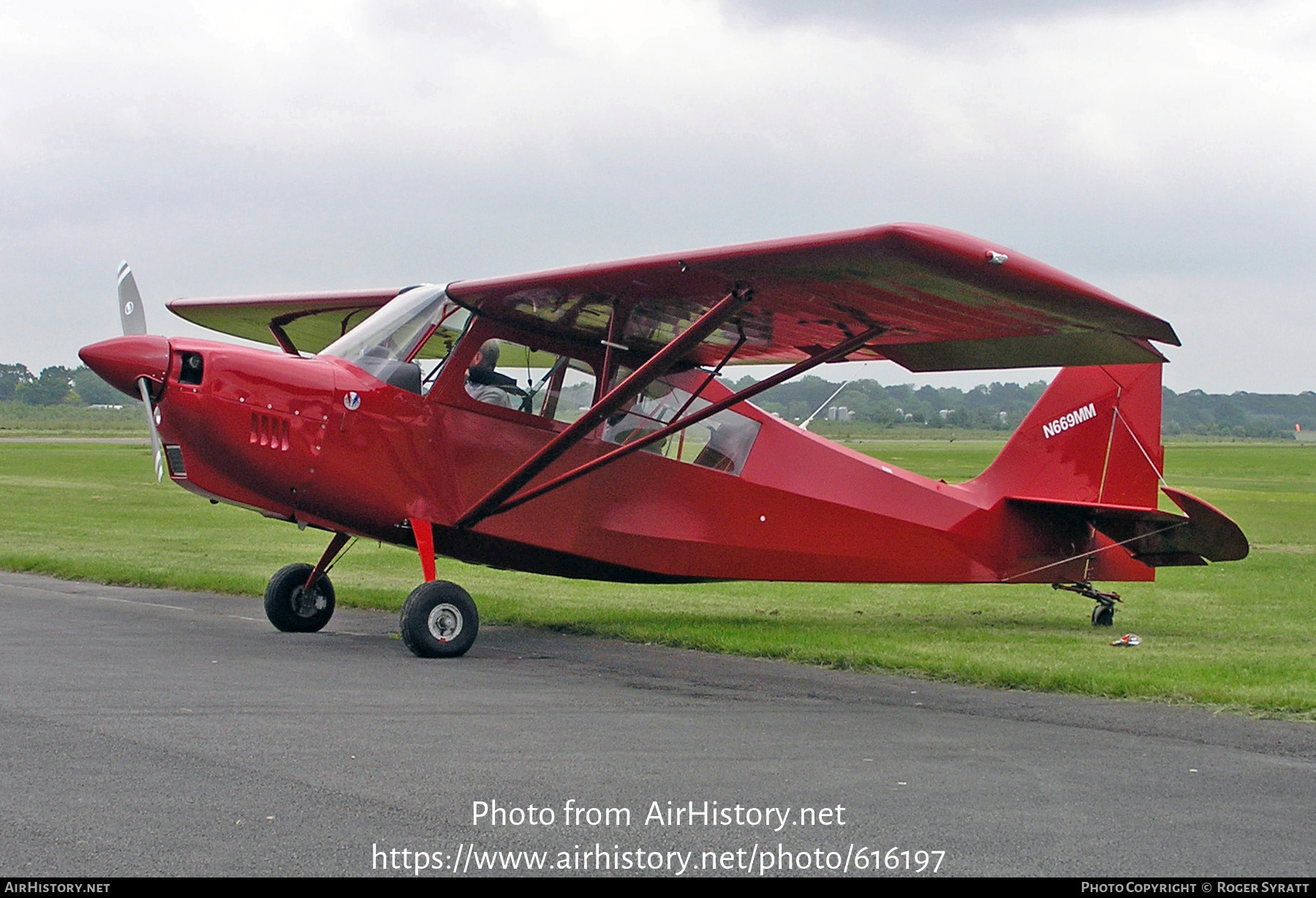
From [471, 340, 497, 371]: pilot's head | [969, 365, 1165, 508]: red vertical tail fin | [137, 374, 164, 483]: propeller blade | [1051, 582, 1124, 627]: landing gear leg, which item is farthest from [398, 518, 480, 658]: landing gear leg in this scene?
[1051, 582, 1124, 627]: landing gear leg

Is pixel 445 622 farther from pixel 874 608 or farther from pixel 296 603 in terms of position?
pixel 874 608

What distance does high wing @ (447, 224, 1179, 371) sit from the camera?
7.79 m

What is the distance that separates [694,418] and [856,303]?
5.80ft

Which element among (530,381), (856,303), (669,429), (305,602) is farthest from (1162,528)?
(305,602)

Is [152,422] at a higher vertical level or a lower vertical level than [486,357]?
lower

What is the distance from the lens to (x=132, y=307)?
33.3ft

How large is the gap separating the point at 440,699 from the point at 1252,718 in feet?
15.5

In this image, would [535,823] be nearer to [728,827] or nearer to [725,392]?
[728,827]

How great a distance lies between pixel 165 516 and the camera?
2708 cm

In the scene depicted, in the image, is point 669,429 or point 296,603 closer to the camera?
point 669,429

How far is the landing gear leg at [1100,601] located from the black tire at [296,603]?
702cm

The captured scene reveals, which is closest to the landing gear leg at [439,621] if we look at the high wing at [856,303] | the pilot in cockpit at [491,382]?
the pilot in cockpit at [491,382]

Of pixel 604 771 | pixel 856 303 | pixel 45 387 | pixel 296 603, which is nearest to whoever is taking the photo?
pixel 604 771

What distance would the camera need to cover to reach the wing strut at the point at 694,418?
1013 centimetres
